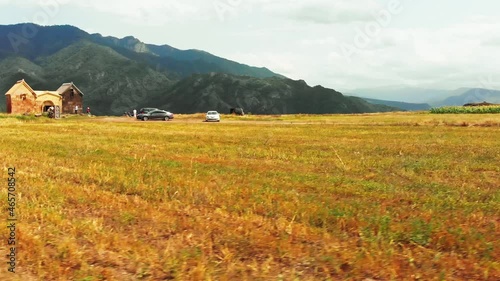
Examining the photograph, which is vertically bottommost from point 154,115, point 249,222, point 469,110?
point 249,222

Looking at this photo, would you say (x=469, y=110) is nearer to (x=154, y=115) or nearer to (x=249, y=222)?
(x=154, y=115)

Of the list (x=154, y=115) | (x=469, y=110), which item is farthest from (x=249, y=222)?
(x=469, y=110)

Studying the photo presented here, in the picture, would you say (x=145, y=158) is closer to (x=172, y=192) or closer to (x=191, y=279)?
(x=172, y=192)

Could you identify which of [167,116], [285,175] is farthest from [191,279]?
[167,116]

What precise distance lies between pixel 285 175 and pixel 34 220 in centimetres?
850

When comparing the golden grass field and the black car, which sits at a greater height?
the black car

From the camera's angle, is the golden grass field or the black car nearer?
the golden grass field

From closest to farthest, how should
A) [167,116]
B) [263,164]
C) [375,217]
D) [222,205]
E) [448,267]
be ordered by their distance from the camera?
[448,267], [375,217], [222,205], [263,164], [167,116]

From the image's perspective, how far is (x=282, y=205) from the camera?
394 inches

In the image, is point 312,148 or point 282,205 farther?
point 312,148

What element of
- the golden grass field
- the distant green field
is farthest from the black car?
the golden grass field

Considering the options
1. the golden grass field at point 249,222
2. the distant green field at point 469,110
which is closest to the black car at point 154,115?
the distant green field at point 469,110

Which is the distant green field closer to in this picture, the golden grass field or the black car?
the black car

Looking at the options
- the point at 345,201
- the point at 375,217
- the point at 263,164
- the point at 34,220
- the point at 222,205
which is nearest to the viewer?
the point at 34,220
